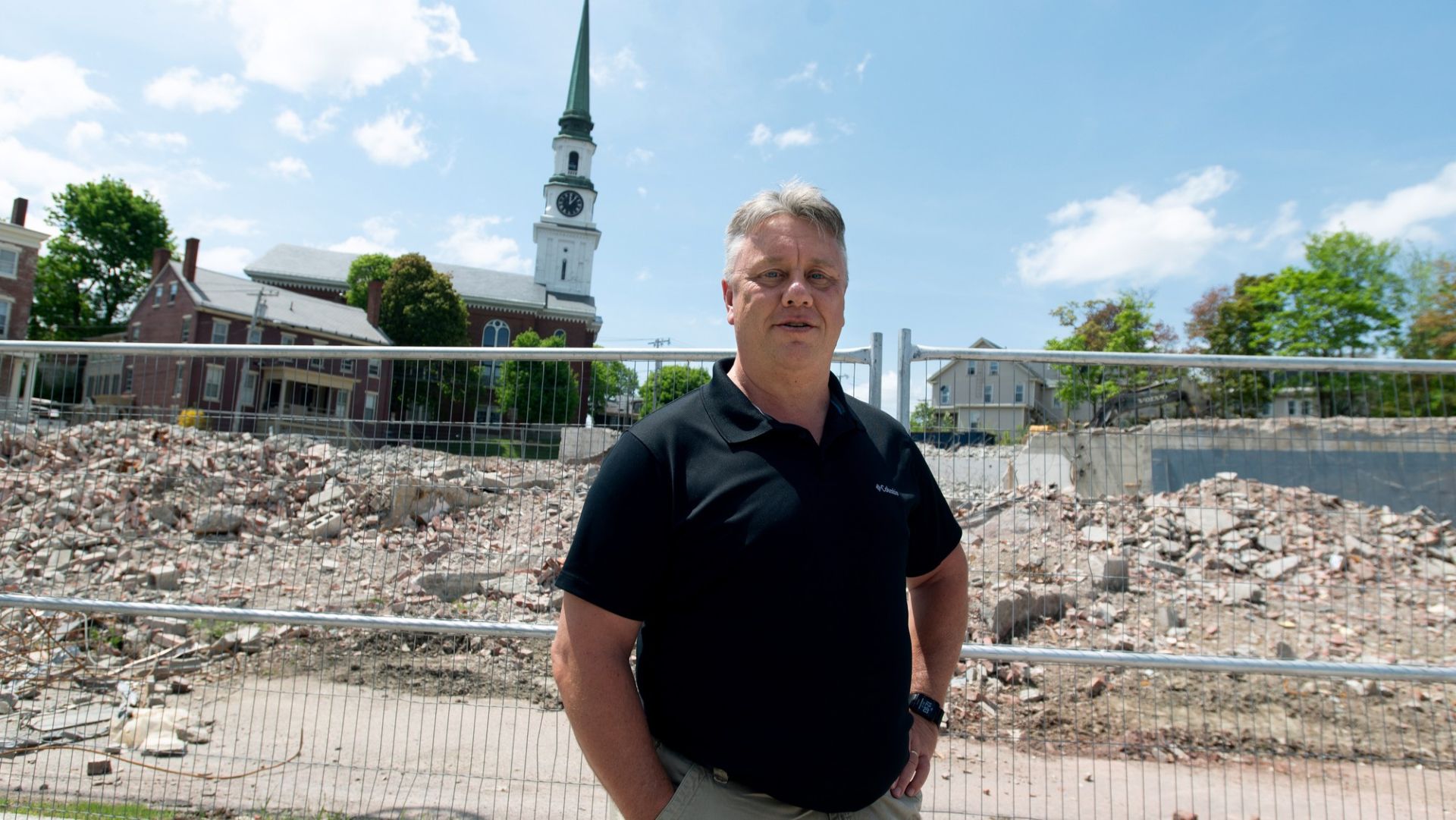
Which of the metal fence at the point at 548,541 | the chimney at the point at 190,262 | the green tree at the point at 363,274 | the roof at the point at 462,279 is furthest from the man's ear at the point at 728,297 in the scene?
the roof at the point at 462,279

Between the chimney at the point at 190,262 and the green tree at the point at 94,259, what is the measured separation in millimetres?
11763

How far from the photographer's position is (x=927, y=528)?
7.59 feet

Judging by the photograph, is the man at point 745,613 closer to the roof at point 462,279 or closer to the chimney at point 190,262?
the chimney at point 190,262

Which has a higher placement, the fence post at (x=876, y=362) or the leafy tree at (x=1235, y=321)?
the leafy tree at (x=1235, y=321)

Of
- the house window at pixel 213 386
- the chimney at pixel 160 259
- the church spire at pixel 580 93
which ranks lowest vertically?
the house window at pixel 213 386

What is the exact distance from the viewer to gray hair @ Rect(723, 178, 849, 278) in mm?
2070

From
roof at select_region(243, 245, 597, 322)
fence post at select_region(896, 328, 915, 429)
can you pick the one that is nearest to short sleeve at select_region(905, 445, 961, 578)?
fence post at select_region(896, 328, 915, 429)

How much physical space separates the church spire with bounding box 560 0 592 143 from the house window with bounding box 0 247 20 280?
192ft

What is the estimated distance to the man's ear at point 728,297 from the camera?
215 centimetres

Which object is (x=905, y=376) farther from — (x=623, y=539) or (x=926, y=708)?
(x=623, y=539)

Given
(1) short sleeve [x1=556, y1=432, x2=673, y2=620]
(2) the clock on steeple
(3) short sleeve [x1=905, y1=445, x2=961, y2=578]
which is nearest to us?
(1) short sleeve [x1=556, y1=432, x2=673, y2=620]

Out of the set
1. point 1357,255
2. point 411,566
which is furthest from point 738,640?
point 1357,255

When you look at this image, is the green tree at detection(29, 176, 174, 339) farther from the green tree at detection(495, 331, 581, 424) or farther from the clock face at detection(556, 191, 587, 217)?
the green tree at detection(495, 331, 581, 424)

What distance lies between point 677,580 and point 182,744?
14.1 feet
